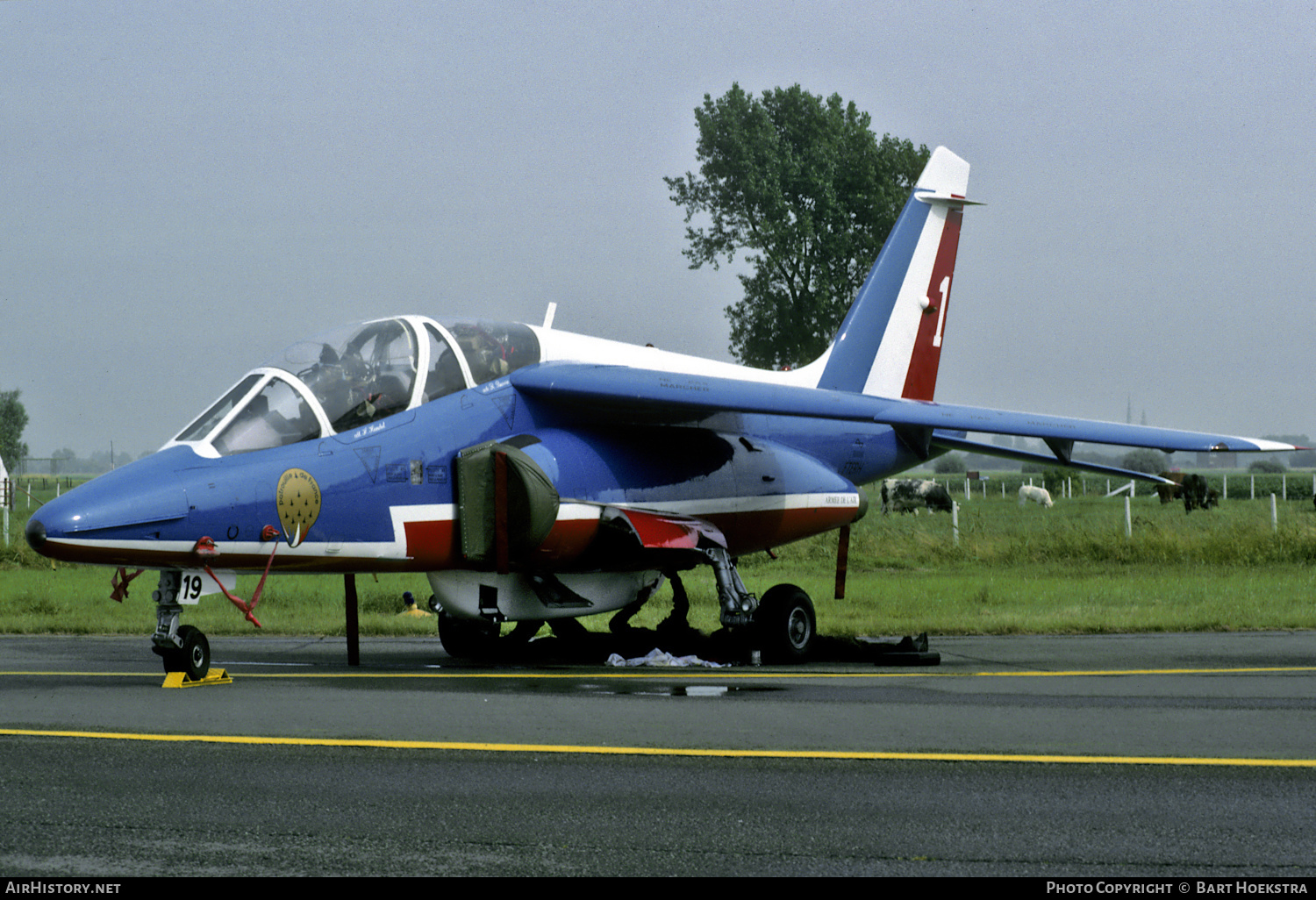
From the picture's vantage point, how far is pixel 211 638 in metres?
15.4

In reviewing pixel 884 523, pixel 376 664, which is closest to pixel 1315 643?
pixel 376 664

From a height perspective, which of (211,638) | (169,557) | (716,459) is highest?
(716,459)

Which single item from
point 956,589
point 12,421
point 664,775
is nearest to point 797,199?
point 956,589

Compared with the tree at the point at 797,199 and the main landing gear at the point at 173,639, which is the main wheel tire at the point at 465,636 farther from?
the tree at the point at 797,199

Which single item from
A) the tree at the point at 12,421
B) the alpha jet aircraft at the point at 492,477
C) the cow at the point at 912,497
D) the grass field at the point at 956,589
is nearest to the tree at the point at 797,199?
the cow at the point at 912,497

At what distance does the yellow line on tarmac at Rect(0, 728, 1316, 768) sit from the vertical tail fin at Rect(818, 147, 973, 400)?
388 inches

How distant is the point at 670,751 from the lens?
22.4 ft

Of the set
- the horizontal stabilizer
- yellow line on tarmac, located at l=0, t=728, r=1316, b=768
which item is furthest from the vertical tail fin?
yellow line on tarmac, located at l=0, t=728, r=1316, b=768

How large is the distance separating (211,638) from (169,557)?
6.27 meters

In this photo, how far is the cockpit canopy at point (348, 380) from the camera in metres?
10.2

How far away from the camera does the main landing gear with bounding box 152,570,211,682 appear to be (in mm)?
9648

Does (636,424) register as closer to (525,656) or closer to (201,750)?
(525,656)

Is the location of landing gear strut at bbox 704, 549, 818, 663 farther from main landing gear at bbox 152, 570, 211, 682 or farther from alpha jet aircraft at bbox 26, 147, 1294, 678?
main landing gear at bbox 152, 570, 211, 682

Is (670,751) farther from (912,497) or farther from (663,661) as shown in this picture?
(912,497)
